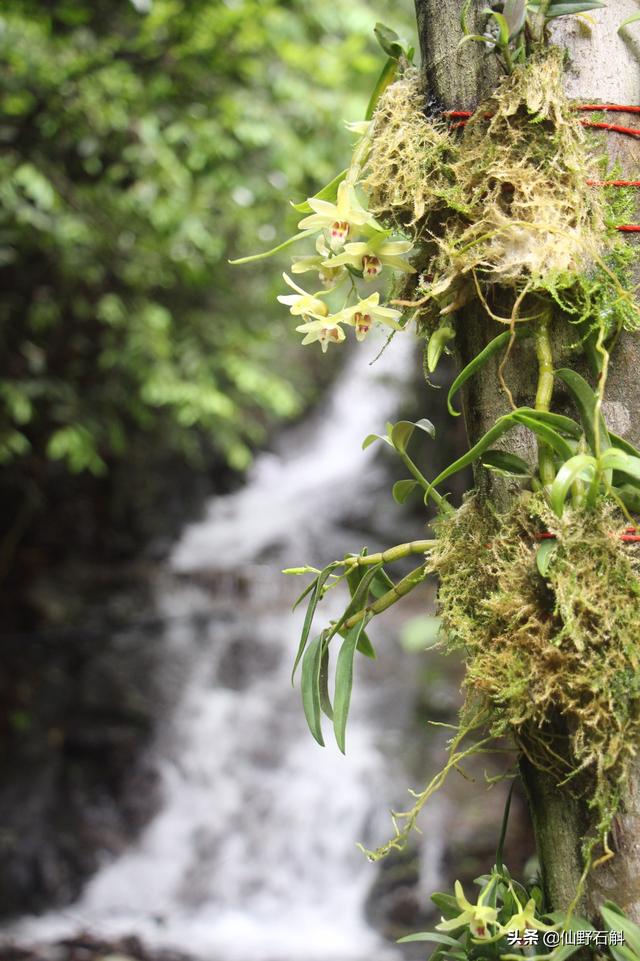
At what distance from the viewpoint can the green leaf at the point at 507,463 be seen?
796mm

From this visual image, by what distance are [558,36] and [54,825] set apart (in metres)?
4.17

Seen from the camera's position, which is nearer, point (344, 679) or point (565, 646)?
point (565, 646)

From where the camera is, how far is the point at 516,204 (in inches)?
31.4

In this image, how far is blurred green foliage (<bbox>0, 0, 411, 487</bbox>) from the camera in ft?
11.0

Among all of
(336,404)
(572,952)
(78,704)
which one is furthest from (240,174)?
(336,404)

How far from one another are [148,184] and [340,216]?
376cm

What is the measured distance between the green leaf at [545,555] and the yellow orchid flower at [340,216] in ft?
1.24

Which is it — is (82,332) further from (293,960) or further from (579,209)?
(579,209)

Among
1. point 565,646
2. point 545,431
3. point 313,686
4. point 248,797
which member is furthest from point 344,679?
point 248,797

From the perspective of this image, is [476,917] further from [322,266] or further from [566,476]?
[322,266]

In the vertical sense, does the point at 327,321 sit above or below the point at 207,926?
above

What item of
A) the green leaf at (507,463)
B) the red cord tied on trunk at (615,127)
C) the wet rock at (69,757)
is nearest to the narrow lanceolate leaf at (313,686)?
the green leaf at (507,463)

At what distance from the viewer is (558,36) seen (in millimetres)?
848

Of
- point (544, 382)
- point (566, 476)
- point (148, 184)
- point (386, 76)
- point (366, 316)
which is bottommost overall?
point (566, 476)
